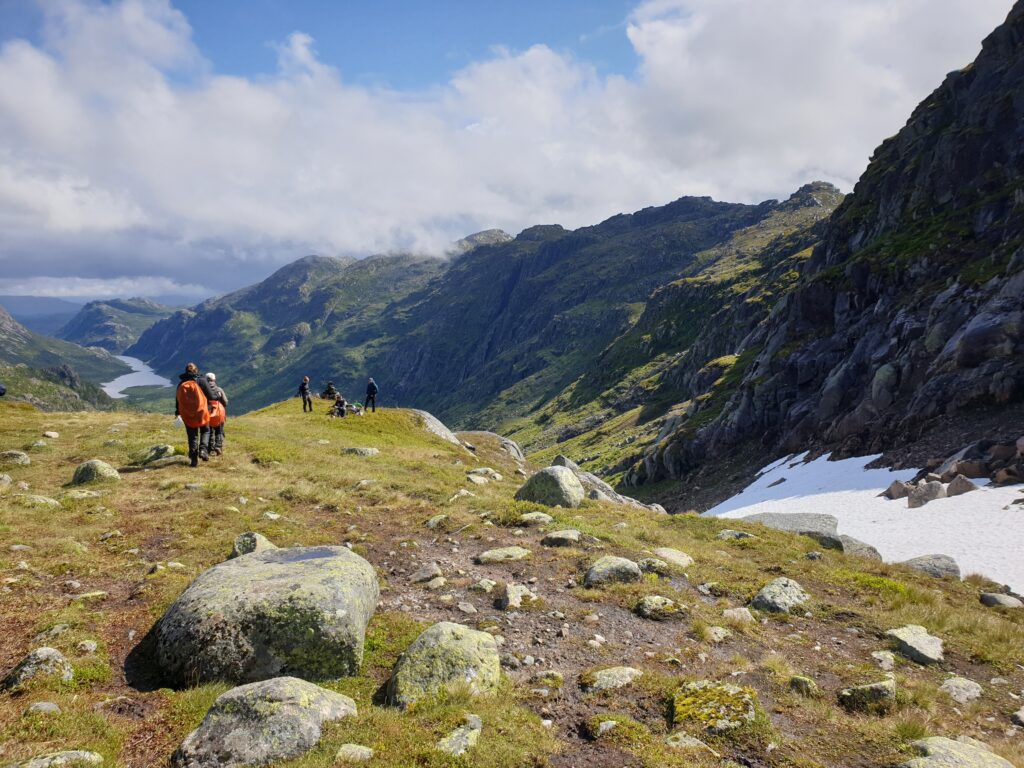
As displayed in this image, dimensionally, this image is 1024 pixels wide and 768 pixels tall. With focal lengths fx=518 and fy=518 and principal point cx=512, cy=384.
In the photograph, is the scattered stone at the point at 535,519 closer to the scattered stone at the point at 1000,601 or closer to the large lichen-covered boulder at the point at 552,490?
the large lichen-covered boulder at the point at 552,490

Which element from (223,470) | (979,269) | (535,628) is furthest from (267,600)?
(979,269)

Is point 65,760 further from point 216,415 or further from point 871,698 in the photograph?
point 216,415

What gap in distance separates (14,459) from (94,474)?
565cm

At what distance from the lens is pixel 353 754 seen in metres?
6.83

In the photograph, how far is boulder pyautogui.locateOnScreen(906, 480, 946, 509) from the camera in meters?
31.1

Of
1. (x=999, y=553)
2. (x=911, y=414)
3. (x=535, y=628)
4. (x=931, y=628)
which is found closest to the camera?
(x=535, y=628)

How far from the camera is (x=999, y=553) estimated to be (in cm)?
2261

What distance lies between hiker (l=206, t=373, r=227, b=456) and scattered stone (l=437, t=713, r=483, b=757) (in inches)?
821

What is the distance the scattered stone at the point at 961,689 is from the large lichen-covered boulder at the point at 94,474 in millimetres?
26446

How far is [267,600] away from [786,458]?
229 ft

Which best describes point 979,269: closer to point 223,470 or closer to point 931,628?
point 931,628

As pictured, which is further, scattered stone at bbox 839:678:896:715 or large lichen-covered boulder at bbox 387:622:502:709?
scattered stone at bbox 839:678:896:715

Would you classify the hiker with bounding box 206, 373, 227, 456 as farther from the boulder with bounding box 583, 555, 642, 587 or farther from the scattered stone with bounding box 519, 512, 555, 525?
the boulder with bounding box 583, 555, 642, 587

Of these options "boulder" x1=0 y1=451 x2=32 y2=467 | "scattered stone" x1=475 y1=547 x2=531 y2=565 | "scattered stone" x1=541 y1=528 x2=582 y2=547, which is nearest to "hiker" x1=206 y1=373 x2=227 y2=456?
"boulder" x1=0 y1=451 x2=32 y2=467
